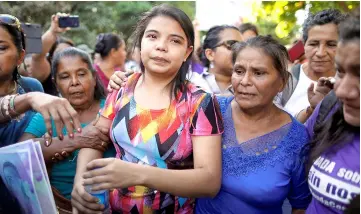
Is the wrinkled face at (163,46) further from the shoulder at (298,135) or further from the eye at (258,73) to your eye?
the shoulder at (298,135)

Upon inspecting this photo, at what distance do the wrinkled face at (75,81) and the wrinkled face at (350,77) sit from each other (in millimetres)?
1648

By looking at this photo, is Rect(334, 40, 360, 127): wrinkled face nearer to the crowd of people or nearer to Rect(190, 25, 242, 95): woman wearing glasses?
the crowd of people

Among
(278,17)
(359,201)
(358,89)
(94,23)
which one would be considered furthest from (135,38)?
(94,23)

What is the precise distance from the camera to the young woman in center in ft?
6.05

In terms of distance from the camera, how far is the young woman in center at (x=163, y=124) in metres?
1.84

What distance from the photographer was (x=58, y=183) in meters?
2.49

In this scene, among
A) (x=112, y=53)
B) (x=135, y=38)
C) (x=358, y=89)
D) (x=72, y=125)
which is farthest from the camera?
(x=112, y=53)

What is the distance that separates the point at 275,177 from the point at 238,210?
0.74 feet

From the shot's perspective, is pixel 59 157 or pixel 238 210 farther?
pixel 59 157

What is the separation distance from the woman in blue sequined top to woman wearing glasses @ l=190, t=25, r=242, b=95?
1.58 metres

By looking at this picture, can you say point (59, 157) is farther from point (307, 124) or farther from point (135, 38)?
point (307, 124)

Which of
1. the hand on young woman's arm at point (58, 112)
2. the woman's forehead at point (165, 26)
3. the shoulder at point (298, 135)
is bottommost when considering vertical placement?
the shoulder at point (298, 135)

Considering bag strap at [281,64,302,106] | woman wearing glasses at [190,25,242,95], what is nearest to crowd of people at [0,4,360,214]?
bag strap at [281,64,302,106]

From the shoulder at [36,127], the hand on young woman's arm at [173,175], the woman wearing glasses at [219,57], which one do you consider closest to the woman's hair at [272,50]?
the hand on young woman's arm at [173,175]
